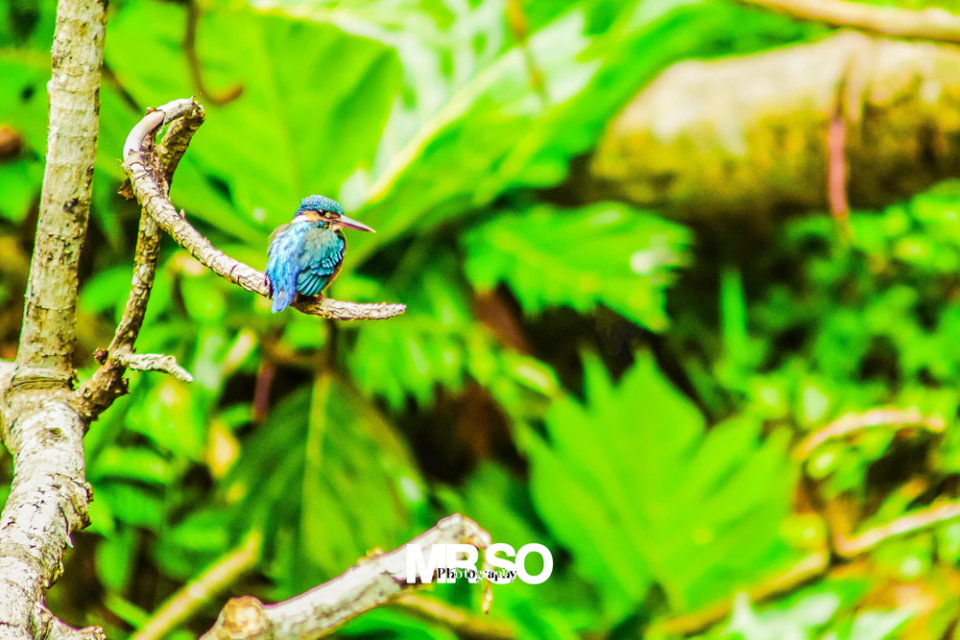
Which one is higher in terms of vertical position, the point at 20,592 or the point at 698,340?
the point at 698,340

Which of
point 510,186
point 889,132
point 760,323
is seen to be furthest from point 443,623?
point 889,132

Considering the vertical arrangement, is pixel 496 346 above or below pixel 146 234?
above

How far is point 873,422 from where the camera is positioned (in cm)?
62

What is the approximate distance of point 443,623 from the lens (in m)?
0.51

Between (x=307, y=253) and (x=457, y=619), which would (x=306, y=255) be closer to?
(x=307, y=253)

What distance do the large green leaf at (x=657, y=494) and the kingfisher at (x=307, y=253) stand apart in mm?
450

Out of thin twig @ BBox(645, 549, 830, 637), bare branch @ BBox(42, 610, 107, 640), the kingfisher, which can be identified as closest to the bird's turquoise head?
the kingfisher

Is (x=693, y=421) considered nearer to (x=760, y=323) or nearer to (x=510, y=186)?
(x=760, y=323)

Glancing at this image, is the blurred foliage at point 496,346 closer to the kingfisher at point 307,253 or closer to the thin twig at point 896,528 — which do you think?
the thin twig at point 896,528

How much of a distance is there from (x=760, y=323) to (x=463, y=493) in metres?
0.40

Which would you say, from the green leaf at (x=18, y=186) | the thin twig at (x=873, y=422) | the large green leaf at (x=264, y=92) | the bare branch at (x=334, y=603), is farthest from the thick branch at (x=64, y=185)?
the thin twig at (x=873, y=422)

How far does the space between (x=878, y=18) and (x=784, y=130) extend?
4.7 inches

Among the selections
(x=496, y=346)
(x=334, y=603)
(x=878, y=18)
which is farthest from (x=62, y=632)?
(x=878, y=18)

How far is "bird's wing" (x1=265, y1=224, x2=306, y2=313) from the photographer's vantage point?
0.60 feet
